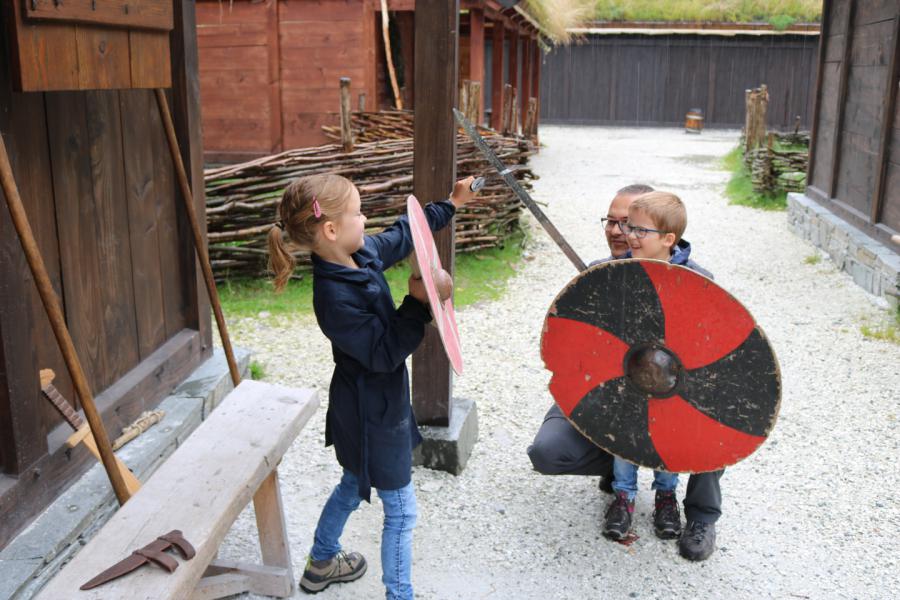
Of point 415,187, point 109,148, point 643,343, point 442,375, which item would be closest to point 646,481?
point 442,375

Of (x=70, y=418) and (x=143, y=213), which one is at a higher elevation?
(x=143, y=213)

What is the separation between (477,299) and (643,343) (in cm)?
413

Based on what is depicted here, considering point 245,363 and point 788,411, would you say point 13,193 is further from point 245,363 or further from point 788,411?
point 788,411

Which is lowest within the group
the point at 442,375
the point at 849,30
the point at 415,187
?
the point at 442,375

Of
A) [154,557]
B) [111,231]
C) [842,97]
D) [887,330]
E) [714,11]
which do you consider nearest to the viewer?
[154,557]

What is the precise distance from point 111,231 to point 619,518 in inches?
88.1

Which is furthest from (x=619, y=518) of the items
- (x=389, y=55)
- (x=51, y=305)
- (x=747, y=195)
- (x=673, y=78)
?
(x=673, y=78)

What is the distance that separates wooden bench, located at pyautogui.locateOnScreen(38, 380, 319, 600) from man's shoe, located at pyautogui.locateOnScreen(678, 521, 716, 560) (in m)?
1.36

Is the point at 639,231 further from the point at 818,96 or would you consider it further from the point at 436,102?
the point at 818,96

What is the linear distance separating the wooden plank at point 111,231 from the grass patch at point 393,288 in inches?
101

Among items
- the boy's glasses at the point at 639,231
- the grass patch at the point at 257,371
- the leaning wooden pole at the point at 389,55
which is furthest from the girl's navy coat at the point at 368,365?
the leaning wooden pole at the point at 389,55

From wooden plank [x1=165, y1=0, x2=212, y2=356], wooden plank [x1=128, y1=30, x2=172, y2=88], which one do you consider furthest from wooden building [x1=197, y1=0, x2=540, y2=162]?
wooden plank [x1=128, y1=30, x2=172, y2=88]

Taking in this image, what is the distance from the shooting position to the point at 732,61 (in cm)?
2270

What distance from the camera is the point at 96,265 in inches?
126
